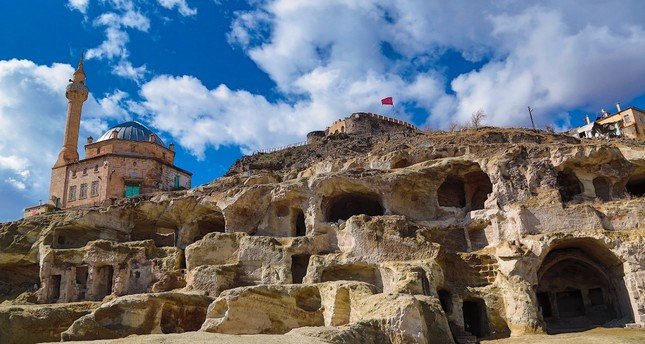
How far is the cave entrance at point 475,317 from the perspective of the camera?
806 inches

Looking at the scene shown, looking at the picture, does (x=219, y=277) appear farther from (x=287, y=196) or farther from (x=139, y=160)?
(x=139, y=160)

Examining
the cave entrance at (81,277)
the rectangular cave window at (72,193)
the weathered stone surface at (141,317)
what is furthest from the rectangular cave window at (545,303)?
the rectangular cave window at (72,193)

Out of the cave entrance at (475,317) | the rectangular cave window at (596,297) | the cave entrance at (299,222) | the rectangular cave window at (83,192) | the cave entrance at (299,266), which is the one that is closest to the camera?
the cave entrance at (475,317)

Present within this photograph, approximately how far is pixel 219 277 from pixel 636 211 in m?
19.2

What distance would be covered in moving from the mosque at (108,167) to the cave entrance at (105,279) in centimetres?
1341

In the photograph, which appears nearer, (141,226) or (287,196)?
(287,196)

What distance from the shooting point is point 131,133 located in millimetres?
45781

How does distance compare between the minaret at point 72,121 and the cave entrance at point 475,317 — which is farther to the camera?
the minaret at point 72,121

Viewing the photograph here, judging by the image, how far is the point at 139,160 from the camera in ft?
141

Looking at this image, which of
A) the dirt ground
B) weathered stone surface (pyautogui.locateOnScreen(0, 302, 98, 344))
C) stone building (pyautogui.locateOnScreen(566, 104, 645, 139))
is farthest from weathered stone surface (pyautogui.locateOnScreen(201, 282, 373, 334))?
stone building (pyautogui.locateOnScreen(566, 104, 645, 139))

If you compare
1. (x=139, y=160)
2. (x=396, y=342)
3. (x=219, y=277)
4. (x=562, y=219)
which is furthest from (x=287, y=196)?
(x=139, y=160)

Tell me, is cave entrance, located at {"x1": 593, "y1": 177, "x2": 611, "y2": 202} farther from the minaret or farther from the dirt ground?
the minaret

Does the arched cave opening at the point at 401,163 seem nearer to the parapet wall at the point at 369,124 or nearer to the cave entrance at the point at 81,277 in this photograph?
the parapet wall at the point at 369,124

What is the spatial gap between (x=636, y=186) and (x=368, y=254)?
59.3 feet
